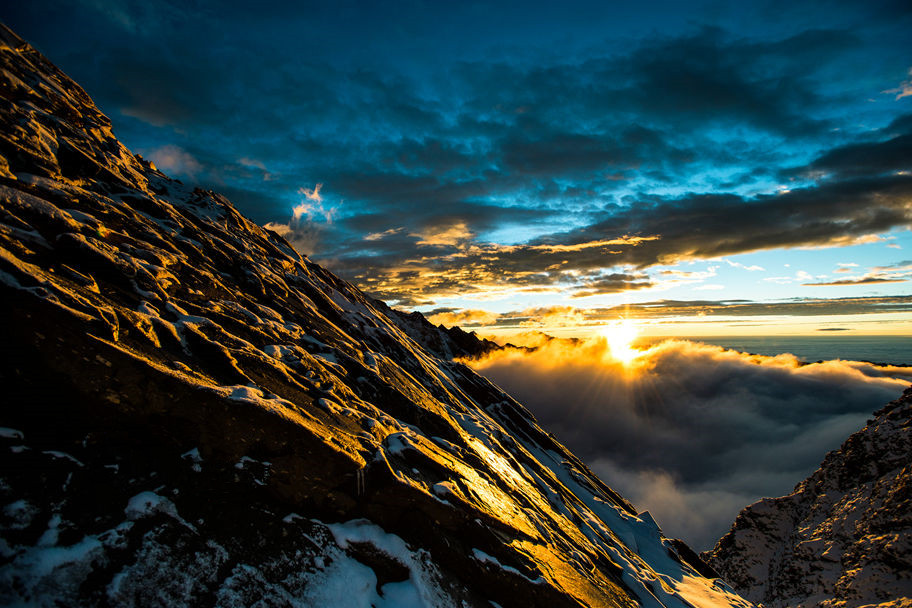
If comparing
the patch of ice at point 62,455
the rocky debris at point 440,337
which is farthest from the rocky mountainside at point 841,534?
the rocky debris at point 440,337

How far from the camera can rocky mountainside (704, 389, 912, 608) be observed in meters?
89.9

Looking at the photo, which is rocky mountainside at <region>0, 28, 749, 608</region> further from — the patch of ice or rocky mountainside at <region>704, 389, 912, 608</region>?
rocky mountainside at <region>704, 389, 912, 608</region>

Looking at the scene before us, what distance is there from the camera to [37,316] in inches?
416

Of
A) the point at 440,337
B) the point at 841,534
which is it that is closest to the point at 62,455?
the point at 440,337

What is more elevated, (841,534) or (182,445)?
(182,445)

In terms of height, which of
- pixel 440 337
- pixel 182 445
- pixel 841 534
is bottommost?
pixel 841 534

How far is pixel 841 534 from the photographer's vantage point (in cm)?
11056

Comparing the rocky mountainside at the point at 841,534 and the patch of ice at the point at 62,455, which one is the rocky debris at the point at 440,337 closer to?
the patch of ice at the point at 62,455

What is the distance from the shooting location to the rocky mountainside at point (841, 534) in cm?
8994

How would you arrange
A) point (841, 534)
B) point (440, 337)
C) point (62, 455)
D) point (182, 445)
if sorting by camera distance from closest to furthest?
point (62, 455)
point (182, 445)
point (841, 534)
point (440, 337)

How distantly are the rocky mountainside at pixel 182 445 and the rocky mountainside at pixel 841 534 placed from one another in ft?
390

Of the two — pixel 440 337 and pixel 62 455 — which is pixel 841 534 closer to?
pixel 440 337

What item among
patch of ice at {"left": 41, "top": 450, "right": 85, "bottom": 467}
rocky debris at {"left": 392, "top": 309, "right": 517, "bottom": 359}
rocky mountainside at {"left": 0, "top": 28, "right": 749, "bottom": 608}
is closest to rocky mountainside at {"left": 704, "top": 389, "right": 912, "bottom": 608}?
rocky mountainside at {"left": 0, "top": 28, "right": 749, "bottom": 608}

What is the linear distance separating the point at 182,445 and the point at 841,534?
604 feet
